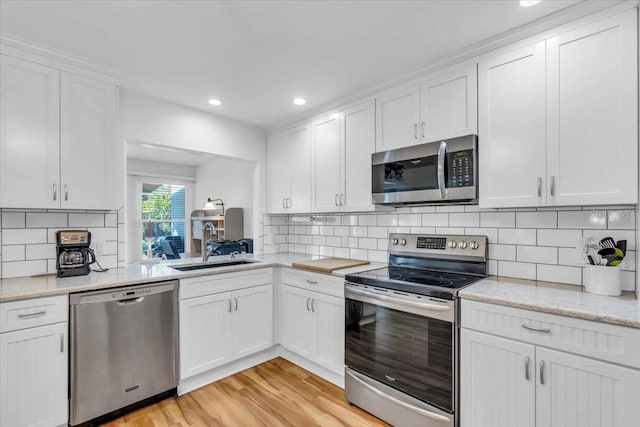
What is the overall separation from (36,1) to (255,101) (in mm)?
1579

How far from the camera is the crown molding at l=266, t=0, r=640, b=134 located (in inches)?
63.2

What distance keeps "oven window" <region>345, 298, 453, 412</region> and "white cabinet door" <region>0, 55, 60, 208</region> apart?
90.8 inches

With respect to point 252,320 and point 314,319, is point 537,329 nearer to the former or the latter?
point 314,319

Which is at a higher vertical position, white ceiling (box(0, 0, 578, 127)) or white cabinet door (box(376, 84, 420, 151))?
white ceiling (box(0, 0, 578, 127))

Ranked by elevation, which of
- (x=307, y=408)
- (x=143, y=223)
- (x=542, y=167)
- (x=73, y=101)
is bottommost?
(x=307, y=408)

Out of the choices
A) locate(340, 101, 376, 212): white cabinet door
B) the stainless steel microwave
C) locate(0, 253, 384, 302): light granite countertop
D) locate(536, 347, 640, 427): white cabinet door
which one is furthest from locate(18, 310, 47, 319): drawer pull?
locate(536, 347, 640, 427): white cabinet door

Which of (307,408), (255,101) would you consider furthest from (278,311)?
(255,101)

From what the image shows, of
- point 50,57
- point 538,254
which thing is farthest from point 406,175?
point 50,57

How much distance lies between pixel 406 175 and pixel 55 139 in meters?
2.54

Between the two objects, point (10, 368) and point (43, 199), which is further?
point (43, 199)

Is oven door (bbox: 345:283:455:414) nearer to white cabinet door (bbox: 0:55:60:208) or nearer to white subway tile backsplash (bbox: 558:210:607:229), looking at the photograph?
white subway tile backsplash (bbox: 558:210:607:229)

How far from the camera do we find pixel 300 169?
3.33m

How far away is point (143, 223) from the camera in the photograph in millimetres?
5289

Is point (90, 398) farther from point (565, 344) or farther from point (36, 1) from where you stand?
point (565, 344)
